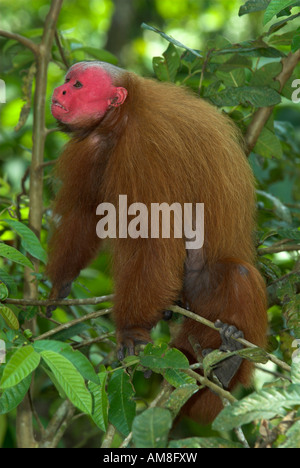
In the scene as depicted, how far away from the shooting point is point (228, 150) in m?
2.71

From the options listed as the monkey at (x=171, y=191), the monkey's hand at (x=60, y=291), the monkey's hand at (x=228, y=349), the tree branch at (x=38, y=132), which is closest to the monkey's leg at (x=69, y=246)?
the monkey's hand at (x=60, y=291)

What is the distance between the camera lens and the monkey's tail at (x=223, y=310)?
256 cm

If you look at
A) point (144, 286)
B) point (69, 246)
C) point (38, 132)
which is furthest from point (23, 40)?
point (144, 286)

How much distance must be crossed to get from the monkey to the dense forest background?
14 cm

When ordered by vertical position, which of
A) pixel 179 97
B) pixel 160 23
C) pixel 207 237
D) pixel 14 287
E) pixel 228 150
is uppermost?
pixel 160 23

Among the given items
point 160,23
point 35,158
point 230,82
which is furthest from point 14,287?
point 160,23

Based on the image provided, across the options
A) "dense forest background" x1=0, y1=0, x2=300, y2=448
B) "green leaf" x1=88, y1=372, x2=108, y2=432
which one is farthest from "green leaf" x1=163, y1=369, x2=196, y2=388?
"green leaf" x1=88, y1=372, x2=108, y2=432

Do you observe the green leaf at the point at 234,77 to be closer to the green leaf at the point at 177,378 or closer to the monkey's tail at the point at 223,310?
the monkey's tail at the point at 223,310

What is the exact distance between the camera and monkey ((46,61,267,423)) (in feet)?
8.21

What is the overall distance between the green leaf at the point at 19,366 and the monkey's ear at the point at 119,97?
126 centimetres

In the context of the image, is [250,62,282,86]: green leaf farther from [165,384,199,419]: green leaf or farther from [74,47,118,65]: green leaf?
[165,384,199,419]: green leaf

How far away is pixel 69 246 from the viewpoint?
310 centimetres

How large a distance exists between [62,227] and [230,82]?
1151mm

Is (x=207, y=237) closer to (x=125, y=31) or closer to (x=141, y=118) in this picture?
(x=141, y=118)
